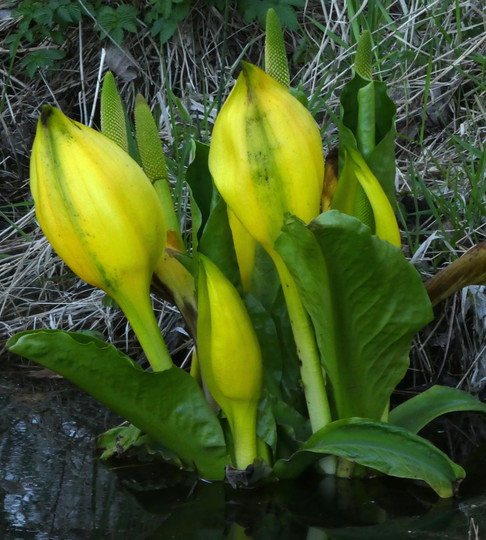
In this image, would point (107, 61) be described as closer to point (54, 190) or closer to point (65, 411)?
point (65, 411)

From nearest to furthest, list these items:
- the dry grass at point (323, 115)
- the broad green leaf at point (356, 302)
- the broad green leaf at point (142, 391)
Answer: the broad green leaf at point (356, 302), the broad green leaf at point (142, 391), the dry grass at point (323, 115)

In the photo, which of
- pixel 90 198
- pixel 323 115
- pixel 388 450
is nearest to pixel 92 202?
pixel 90 198

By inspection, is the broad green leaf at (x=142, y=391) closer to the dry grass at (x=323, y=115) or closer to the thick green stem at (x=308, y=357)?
the thick green stem at (x=308, y=357)

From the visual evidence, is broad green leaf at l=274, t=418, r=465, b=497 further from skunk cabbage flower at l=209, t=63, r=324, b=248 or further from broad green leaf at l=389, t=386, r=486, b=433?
skunk cabbage flower at l=209, t=63, r=324, b=248

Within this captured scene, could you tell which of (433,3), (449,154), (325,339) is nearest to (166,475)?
(325,339)

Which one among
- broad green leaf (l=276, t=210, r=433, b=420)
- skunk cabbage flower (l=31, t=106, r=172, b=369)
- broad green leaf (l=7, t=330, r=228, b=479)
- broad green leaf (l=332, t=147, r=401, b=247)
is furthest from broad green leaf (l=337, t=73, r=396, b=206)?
broad green leaf (l=7, t=330, r=228, b=479)

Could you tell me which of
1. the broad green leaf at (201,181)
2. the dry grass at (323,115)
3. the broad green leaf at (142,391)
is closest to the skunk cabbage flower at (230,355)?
the broad green leaf at (142,391)
